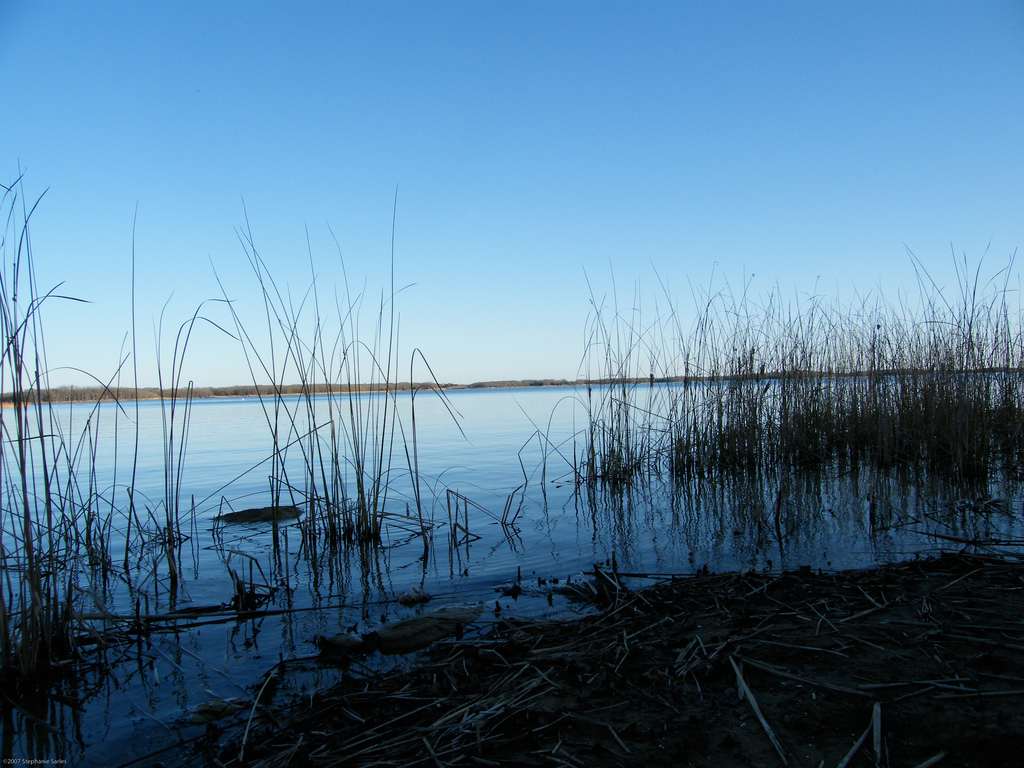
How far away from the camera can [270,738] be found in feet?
5.69

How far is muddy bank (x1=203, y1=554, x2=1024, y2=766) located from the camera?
1414 mm

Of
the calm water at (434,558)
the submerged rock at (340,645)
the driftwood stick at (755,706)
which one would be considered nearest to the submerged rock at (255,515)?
the calm water at (434,558)

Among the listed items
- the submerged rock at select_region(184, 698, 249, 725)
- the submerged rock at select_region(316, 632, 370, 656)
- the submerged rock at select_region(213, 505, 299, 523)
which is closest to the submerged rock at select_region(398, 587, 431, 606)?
the submerged rock at select_region(316, 632, 370, 656)

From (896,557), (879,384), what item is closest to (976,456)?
(879,384)

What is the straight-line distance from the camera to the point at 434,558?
4.07 metres

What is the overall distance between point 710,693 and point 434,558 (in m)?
2.66

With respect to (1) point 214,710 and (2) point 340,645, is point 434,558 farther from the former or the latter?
(1) point 214,710

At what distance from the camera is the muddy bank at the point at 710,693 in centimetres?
141

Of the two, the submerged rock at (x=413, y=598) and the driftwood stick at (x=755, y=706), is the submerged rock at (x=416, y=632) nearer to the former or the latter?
the submerged rock at (x=413, y=598)

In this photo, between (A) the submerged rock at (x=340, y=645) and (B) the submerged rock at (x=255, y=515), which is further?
(B) the submerged rock at (x=255, y=515)

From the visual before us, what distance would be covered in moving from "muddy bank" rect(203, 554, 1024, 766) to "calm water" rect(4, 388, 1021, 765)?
48cm

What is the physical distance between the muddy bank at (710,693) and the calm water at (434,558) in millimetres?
477

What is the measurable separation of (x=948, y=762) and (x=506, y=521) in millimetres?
3786

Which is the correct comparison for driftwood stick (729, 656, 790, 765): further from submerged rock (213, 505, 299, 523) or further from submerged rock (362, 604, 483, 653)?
submerged rock (213, 505, 299, 523)
